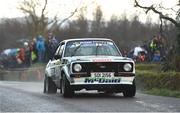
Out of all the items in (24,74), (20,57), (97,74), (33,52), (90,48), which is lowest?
(24,74)

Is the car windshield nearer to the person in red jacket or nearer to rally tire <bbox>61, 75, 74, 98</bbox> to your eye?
rally tire <bbox>61, 75, 74, 98</bbox>

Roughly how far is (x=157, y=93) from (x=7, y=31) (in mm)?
79280

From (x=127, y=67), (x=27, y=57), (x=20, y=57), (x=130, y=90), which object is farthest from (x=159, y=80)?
(x=20, y=57)

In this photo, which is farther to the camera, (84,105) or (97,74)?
(97,74)

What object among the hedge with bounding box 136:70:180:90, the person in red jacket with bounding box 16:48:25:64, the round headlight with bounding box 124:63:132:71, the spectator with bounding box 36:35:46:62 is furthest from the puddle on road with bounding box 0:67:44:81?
the round headlight with bounding box 124:63:132:71

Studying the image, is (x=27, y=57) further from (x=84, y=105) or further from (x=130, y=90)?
(x=84, y=105)

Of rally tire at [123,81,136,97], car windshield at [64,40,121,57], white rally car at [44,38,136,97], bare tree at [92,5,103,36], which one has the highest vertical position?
bare tree at [92,5,103,36]

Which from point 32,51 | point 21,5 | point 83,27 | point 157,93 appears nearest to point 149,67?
point 157,93

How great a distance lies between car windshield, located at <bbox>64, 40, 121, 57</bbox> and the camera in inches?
707

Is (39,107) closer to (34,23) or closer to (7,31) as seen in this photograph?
(34,23)

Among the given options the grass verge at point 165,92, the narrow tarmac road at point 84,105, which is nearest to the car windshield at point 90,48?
the narrow tarmac road at point 84,105

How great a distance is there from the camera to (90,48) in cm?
1806

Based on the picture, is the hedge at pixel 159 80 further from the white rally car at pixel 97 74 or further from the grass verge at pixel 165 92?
the white rally car at pixel 97 74

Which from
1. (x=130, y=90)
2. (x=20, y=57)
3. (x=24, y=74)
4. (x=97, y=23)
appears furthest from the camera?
(x=97, y=23)
